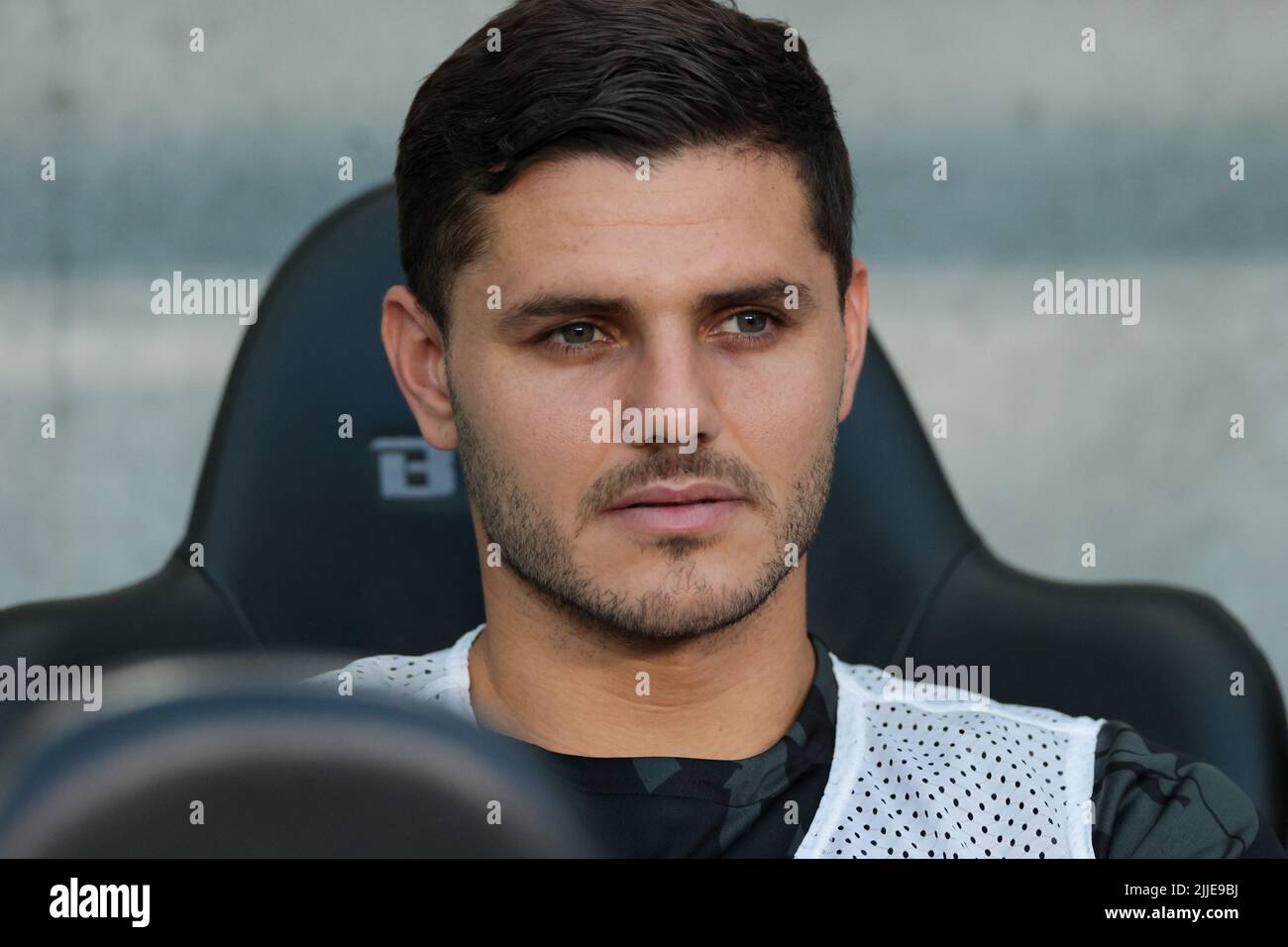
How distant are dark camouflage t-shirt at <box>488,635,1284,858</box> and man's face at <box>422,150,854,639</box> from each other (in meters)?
0.10

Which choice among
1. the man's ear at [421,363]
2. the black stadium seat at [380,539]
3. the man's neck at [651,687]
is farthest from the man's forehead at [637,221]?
the black stadium seat at [380,539]

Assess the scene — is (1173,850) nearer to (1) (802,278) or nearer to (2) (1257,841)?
(2) (1257,841)

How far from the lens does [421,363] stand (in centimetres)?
123

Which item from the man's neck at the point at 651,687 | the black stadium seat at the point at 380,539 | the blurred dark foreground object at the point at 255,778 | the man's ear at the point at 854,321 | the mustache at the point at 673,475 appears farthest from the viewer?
the black stadium seat at the point at 380,539

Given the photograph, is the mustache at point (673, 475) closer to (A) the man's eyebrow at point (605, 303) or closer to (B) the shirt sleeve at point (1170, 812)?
(A) the man's eyebrow at point (605, 303)

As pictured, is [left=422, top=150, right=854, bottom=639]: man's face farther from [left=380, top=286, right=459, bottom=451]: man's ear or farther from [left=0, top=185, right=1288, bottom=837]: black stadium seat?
[left=0, top=185, right=1288, bottom=837]: black stadium seat

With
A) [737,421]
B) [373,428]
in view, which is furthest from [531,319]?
[373,428]

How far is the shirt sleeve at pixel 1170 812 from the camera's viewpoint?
106cm

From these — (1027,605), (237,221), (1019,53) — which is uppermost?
(1019,53)

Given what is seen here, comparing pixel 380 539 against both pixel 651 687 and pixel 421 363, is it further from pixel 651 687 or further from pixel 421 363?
pixel 651 687

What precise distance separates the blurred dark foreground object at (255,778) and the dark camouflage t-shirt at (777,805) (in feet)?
2.16

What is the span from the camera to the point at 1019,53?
2445mm

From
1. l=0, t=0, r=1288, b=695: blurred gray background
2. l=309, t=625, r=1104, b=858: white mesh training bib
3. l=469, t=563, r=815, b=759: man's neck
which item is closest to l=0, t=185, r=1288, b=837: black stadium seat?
l=309, t=625, r=1104, b=858: white mesh training bib
